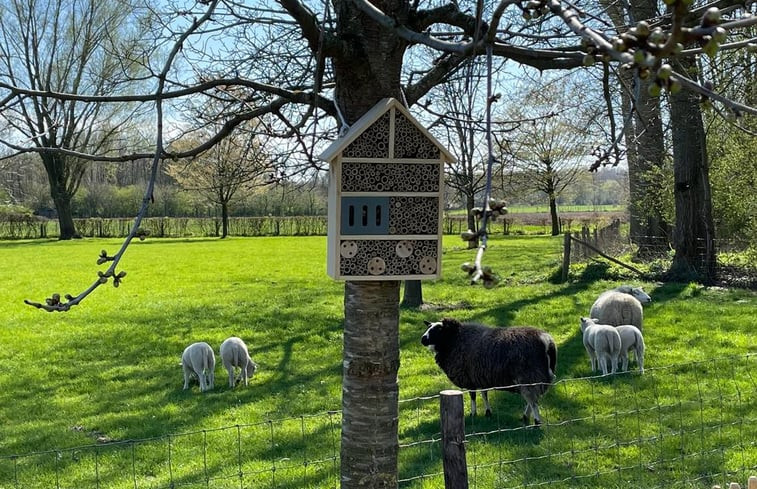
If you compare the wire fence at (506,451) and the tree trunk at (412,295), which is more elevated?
the tree trunk at (412,295)

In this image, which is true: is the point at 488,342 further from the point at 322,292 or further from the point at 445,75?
the point at 322,292

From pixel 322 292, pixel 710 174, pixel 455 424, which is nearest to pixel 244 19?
pixel 455 424

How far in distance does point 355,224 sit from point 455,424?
47.3 inches

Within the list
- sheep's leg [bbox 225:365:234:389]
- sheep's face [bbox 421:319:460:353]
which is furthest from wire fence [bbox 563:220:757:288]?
sheep's leg [bbox 225:365:234:389]

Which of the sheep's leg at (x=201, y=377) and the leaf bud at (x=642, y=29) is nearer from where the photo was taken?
the leaf bud at (x=642, y=29)

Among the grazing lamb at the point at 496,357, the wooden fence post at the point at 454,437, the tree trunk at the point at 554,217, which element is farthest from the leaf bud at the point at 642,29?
the tree trunk at the point at 554,217

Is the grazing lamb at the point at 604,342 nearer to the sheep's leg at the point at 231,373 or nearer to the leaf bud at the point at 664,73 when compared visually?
the sheep's leg at the point at 231,373

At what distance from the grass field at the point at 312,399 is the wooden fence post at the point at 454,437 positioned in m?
1.64

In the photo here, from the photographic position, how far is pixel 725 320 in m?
10.6

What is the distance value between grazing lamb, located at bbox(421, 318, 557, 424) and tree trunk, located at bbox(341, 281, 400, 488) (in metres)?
2.87

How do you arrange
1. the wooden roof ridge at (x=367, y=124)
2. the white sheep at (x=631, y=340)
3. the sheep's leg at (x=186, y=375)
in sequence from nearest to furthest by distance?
the wooden roof ridge at (x=367, y=124), the white sheep at (x=631, y=340), the sheep's leg at (x=186, y=375)

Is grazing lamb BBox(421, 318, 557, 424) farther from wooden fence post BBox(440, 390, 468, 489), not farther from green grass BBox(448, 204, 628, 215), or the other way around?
green grass BBox(448, 204, 628, 215)

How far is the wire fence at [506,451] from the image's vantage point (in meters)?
5.34

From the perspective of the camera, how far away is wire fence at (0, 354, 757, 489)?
17.5ft
